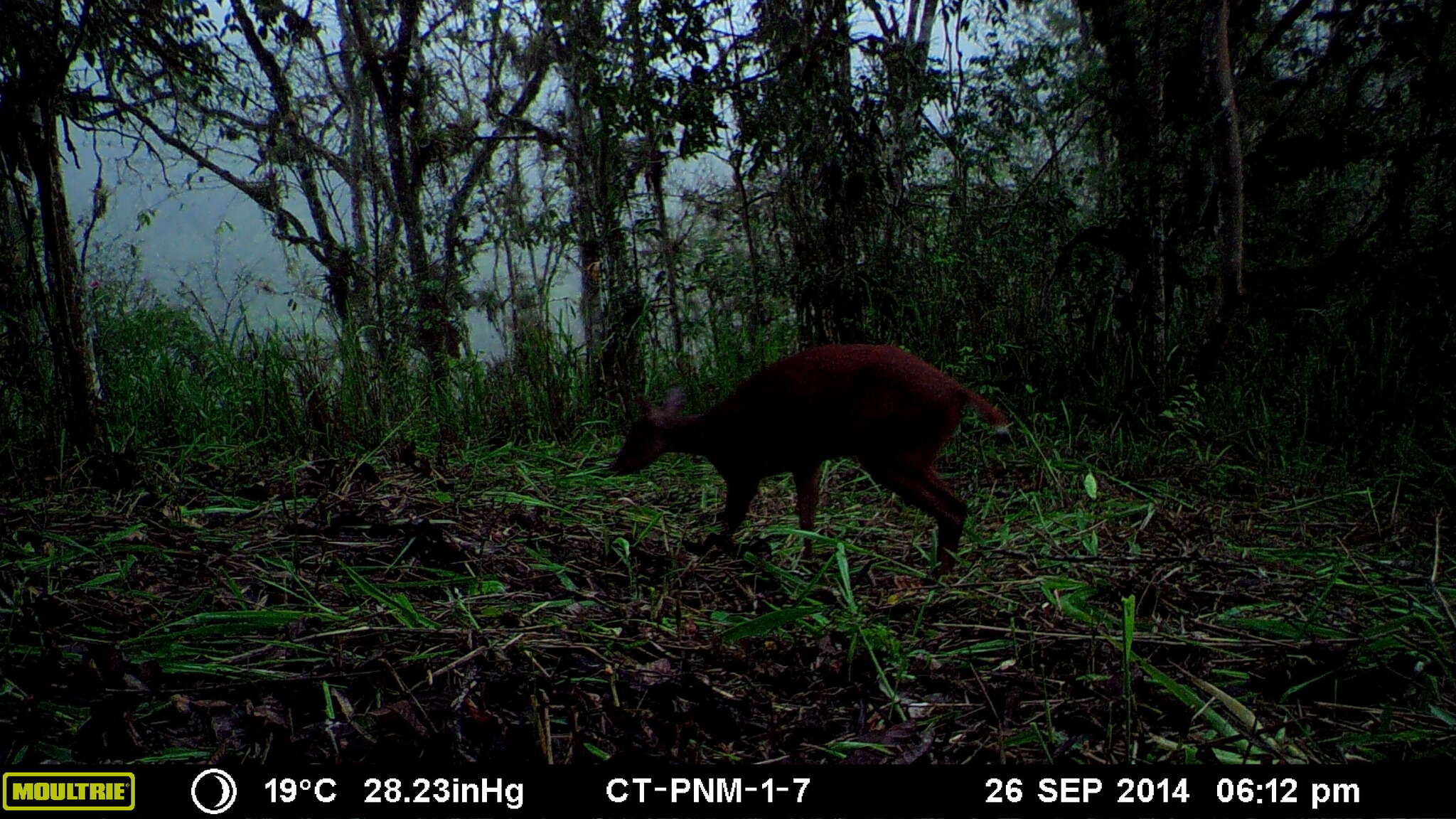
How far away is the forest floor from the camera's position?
1.41 m

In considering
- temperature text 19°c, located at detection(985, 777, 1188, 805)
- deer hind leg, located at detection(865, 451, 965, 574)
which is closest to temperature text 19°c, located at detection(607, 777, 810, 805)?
temperature text 19°c, located at detection(985, 777, 1188, 805)

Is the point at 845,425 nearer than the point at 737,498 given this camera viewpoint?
Yes

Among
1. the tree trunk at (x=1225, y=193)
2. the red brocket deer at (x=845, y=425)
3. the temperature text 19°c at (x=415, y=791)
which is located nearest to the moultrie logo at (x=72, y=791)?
the temperature text 19°c at (x=415, y=791)

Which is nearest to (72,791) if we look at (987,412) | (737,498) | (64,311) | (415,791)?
(415,791)

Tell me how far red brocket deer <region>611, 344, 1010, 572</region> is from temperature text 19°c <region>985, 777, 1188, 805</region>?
4.08 ft

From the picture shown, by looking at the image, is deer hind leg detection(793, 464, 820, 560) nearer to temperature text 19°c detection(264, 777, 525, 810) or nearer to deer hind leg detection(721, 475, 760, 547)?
deer hind leg detection(721, 475, 760, 547)

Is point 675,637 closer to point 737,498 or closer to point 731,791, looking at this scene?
point 731,791

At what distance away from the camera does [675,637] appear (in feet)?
6.18

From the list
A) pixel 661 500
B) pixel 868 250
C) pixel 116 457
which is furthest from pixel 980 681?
pixel 868 250

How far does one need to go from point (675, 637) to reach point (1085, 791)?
0.91 metres

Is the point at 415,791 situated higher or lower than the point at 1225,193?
lower

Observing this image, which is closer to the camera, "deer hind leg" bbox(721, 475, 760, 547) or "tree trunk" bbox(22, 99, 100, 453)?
"deer hind leg" bbox(721, 475, 760, 547)

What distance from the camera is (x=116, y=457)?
3.06m

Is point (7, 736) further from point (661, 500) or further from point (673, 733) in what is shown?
point (661, 500)
